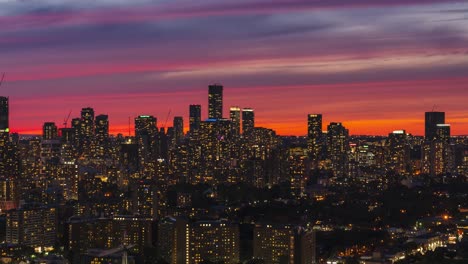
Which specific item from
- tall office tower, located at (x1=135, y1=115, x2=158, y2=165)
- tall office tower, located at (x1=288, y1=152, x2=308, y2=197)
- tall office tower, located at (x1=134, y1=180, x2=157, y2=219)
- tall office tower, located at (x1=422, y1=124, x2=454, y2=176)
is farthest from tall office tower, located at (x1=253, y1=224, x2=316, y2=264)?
tall office tower, located at (x1=422, y1=124, x2=454, y2=176)

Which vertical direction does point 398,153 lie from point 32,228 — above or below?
above

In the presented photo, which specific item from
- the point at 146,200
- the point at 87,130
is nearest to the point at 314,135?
the point at 87,130

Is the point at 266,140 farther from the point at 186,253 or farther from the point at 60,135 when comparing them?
the point at 186,253

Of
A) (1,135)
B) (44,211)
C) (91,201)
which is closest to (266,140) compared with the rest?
(1,135)

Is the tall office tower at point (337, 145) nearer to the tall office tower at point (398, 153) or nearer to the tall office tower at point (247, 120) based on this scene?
the tall office tower at point (398, 153)

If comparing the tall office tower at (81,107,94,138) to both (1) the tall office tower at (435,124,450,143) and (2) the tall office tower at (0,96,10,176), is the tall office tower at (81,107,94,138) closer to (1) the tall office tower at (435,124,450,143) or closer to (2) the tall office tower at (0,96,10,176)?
(2) the tall office tower at (0,96,10,176)

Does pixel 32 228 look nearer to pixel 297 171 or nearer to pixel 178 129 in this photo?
pixel 297 171
